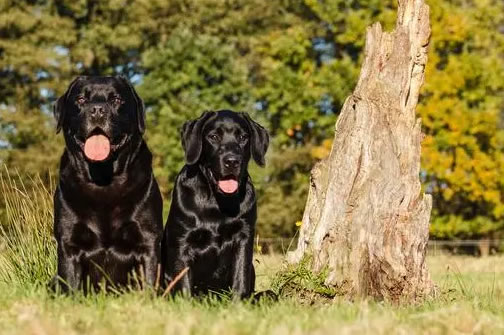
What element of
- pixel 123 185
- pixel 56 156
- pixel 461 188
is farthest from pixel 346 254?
pixel 56 156

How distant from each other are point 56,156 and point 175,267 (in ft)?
75.8

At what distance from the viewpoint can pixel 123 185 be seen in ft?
21.3

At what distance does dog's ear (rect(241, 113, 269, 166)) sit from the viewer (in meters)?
7.23

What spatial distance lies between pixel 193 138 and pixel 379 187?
1666 mm

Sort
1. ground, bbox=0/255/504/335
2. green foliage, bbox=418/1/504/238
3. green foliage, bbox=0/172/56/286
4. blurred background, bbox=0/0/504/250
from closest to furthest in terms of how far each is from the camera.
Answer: ground, bbox=0/255/504/335, green foliage, bbox=0/172/56/286, green foliage, bbox=418/1/504/238, blurred background, bbox=0/0/504/250

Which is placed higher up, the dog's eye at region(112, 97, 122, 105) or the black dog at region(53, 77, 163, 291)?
the dog's eye at region(112, 97, 122, 105)

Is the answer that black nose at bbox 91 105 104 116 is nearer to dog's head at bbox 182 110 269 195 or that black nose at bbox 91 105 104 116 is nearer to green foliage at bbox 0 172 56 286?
dog's head at bbox 182 110 269 195

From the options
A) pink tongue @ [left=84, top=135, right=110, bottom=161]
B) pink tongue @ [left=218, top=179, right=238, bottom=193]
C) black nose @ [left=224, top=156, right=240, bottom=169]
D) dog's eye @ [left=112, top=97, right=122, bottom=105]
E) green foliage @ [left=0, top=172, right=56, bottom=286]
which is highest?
dog's eye @ [left=112, top=97, right=122, bottom=105]

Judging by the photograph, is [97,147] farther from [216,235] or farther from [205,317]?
[205,317]

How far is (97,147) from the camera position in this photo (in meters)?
6.33

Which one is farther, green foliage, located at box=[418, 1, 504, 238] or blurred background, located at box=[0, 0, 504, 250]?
blurred background, located at box=[0, 0, 504, 250]

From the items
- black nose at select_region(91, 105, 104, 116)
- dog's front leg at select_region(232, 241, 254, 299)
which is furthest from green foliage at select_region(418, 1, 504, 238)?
black nose at select_region(91, 105, 104, 116)

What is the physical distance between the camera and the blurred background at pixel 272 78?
2717 centimetres

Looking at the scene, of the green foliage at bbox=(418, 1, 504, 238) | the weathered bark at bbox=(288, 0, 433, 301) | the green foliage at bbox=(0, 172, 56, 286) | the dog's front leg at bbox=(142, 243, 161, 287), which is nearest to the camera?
the dog's front leg at bbox=(142, 243, 161, 287)
